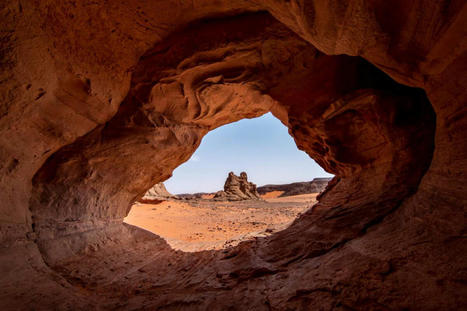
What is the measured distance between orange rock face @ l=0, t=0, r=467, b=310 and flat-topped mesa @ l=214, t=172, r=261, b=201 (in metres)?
17.2

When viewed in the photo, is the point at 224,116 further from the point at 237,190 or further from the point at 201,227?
the point at 237,190

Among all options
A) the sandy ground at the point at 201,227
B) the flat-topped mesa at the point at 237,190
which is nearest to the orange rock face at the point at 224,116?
the sandy ground at the point at 201,227

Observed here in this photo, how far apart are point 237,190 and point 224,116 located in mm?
18140

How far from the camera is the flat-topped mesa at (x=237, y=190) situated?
20987mm

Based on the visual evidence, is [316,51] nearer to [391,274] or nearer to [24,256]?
[391,274]

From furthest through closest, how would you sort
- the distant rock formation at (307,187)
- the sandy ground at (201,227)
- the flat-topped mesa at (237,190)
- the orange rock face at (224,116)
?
the distant rock formation at (307,187) → the flat-topped mesa at (237,190) → the sandy ground at (201,227) → the orange rock face at (224,116)

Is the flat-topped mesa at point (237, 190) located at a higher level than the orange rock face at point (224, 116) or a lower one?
lower

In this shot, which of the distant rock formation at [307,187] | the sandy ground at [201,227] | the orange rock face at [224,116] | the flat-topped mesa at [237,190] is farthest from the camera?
the distant rock formation at [307,187]

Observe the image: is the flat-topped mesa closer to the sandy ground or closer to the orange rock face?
the sandy ground

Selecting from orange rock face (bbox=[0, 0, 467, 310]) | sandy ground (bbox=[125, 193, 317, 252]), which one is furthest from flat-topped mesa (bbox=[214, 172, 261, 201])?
orange rock face (bbox=[0, 0, 467, 310])

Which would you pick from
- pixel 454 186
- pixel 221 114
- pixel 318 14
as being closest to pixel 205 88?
pixel 221 114

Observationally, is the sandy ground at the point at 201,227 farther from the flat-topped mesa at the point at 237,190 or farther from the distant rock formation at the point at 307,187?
the distant rock formation at the point at 307,187

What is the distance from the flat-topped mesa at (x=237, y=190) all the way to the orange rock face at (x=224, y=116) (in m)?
17.2

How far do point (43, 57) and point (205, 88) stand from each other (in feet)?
6.66
